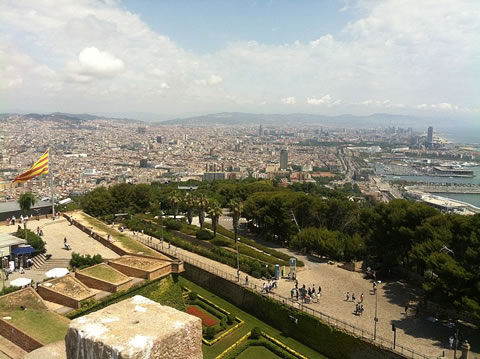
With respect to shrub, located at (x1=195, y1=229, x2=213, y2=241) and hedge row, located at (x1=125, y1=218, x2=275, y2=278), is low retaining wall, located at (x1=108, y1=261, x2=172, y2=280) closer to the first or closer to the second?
hedge row, located at (x1=125, y1=218, x2=275, y2=278)

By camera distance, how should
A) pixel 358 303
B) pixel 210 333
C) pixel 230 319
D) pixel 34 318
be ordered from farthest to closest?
pixel 230 319
pixel 358 303
pixel 210 333
pixel 34 318

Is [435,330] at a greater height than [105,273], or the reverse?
[105,273]

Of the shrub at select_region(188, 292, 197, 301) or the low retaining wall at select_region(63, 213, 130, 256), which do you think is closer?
the shrub at select_region(188, 292, 197, 301)

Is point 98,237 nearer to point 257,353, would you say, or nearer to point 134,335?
point 257,353

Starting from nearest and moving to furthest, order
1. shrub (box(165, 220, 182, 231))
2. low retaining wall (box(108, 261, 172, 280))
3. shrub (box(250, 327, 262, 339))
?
shrub (box(250, 327, 262, 339))
low retaining wall (box(108, 261, 172, 280))
shrub (box(165, 220, 182, 231))

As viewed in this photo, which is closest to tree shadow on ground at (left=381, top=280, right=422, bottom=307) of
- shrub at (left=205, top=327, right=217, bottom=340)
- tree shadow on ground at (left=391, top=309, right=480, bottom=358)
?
tree shadow on ground at (left=391, top=309, right=480, bottom=358)

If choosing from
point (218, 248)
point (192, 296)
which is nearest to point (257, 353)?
point (192, 296)

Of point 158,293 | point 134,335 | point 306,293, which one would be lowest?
point 158,293
